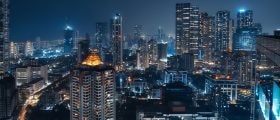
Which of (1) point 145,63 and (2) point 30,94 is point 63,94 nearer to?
(2) point 30,94

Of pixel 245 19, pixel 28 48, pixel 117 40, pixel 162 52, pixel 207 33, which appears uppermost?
pixel 245 19

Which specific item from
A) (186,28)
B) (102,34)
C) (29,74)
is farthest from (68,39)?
(29,74)

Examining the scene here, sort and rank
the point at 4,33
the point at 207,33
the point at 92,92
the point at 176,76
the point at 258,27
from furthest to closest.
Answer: the point at 207,33
the point at 258,27
the point at 176,76
the point at 4,33
the point at 92,92

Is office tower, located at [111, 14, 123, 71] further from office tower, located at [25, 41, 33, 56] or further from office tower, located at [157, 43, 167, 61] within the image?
office tower, located at [25, 41, 33, 56]

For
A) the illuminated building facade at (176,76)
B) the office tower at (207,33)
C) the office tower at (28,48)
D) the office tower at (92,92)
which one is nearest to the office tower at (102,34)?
the office tower at (207,33)

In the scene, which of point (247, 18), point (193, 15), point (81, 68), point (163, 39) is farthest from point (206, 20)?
point (81, 68)

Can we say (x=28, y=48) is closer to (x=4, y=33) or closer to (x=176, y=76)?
(x=4, y=33)

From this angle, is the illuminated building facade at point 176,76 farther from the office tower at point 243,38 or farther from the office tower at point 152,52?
the office tower at point 152,52
